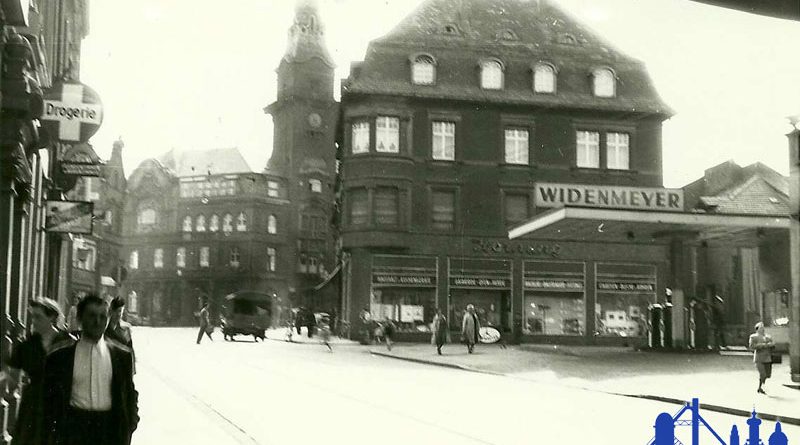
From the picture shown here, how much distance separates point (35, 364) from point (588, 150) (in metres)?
32.8

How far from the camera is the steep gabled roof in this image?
1348 inches

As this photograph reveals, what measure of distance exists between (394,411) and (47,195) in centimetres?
1042

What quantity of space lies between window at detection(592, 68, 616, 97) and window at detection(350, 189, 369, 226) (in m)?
10.5

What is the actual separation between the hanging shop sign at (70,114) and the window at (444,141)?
69.1 ft

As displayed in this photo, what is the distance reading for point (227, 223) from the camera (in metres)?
70.8

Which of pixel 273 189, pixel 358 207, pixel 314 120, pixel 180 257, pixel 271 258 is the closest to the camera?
pixel 358 207

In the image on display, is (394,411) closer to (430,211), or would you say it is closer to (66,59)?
(66,59)

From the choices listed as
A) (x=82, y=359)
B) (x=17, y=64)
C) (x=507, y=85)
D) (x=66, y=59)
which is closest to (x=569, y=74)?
(x=507, y=85)

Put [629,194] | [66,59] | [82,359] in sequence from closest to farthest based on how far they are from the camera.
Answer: [82,359] < [66,59] < [629,194]

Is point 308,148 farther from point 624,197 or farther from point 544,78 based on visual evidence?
point 624,197

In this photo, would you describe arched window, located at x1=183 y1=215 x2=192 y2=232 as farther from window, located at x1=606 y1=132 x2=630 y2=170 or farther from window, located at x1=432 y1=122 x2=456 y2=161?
window, located at x1=606 y1=132 x2=630 y2=170

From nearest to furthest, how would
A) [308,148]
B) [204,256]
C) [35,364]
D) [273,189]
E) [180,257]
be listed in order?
1. [35,364]
2. [180,257]
3. [204,256]
4. [273,189]
5. [308,148]

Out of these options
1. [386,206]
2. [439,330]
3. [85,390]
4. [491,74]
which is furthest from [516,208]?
[85,390]

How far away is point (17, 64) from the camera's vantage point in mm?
10789
